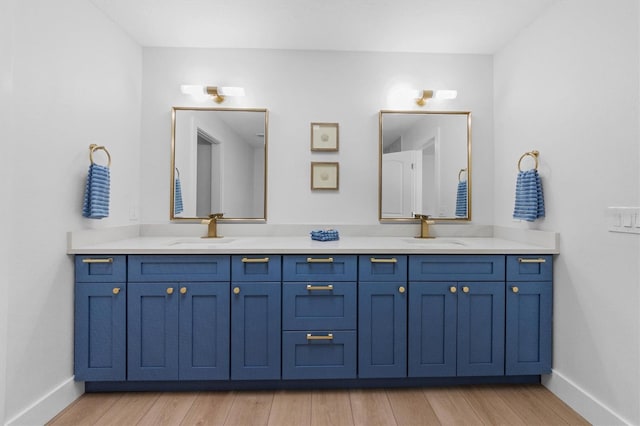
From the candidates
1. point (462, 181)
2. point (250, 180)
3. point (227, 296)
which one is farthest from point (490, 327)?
point (250, 180)

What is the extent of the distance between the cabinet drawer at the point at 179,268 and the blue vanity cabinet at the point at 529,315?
171cm

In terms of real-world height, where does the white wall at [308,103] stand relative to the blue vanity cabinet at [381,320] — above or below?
above

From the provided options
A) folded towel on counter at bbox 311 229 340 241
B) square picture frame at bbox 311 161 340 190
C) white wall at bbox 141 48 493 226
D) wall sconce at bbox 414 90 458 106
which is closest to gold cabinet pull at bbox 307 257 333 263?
folded towel on counter at bbox 311 229 340 241

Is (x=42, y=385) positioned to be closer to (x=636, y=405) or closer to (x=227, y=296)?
(x=227, y=296)

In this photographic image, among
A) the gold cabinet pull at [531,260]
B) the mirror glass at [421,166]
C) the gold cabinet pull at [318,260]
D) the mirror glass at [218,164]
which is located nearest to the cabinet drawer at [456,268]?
the gold cabinet pull at [531,260]

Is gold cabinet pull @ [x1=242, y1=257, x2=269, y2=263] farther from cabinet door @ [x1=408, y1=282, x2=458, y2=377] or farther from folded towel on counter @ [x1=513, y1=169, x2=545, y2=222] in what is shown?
folded towel on counter @ [x1=513, y1=169, x2=545, y2=222]

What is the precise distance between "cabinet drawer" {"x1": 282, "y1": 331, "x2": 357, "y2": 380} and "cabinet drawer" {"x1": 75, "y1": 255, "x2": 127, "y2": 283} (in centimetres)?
101

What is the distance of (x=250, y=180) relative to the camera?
8.48ft

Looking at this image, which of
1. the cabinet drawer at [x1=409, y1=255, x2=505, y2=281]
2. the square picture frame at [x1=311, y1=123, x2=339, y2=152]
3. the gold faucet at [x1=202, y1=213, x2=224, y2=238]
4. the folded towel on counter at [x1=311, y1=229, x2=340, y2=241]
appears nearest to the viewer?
the cabinet drawer at [x1=409, y1=255, x2=505, y2=281]

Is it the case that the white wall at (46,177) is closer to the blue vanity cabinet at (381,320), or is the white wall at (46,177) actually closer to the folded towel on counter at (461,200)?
the blue vanity cabinet at (381,320)

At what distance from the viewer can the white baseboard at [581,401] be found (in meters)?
1.66

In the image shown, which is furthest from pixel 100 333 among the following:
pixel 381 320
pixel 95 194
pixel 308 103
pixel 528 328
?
pixel 528 328

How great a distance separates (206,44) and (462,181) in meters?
2.23

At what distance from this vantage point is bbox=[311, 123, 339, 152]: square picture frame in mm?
2613
